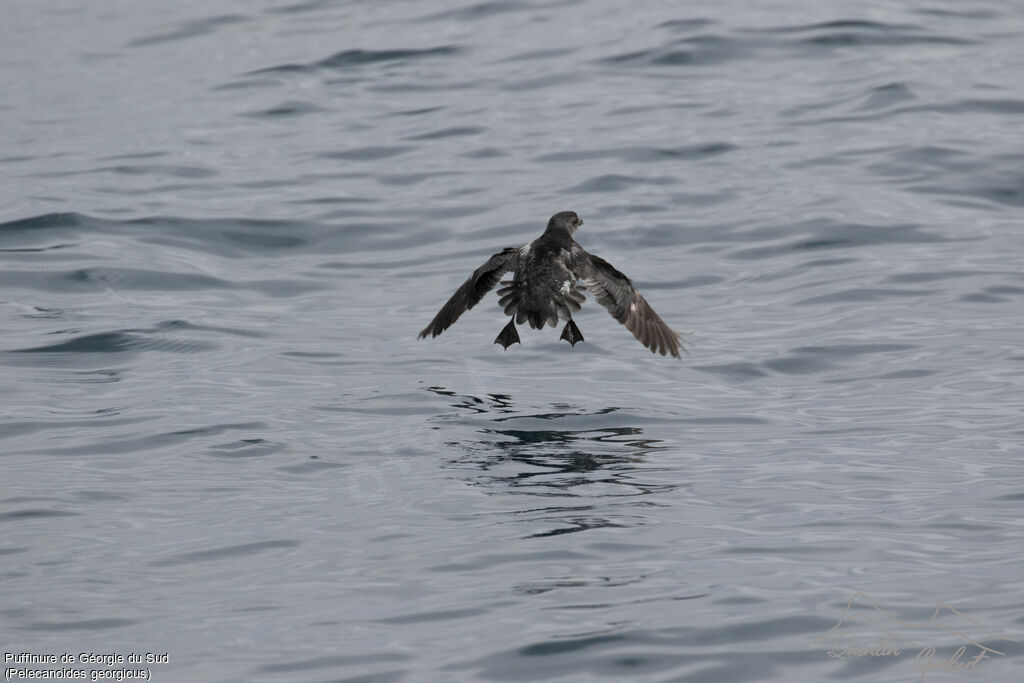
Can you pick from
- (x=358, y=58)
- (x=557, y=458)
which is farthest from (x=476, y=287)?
Answer: (x=358, y=58)

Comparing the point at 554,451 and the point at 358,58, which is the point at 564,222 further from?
the point at 358,58

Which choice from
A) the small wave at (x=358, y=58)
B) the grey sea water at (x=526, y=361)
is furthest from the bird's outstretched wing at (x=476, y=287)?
the small wave at (x=358, y=58)

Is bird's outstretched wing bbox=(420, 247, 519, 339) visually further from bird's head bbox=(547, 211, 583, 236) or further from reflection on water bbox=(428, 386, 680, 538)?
reflection on water bbox=(428, 386, 680, 538)

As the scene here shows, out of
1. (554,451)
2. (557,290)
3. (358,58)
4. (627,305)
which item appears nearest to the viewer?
(554,451)

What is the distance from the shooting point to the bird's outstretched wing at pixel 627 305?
923cm

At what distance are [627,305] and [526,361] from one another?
1.36 m

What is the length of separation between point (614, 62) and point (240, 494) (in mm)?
13867

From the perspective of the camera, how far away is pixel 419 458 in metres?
8.11

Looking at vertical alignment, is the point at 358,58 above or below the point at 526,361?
above

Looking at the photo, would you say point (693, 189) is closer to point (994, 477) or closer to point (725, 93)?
point (725, 93)

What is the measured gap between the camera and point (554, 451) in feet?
26.3

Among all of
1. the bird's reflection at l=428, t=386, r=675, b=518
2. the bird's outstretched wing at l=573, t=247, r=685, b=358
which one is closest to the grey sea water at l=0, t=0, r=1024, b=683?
the bird's reflection at l=428, t=386, r=675, b=518

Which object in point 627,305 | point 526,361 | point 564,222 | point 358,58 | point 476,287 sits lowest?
point 526,361

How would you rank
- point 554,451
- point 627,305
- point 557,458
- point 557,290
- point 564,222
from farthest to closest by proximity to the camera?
point 564,222
point 627,305
point 557,290
point 554,451
point 557,458
